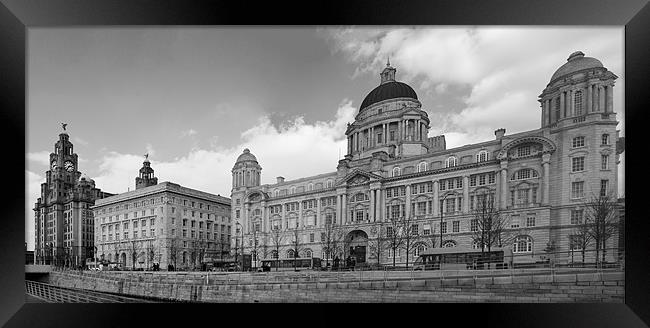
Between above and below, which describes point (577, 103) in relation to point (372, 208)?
above

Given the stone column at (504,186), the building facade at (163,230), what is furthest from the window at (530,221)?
the building facade at (163,230)

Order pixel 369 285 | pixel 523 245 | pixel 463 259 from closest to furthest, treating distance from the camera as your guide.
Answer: pixel 369 285 → pixel 523 245 → pixel 463 259

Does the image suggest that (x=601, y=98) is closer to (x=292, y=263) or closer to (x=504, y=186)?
(x=504, y=186)

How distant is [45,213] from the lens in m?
13.3

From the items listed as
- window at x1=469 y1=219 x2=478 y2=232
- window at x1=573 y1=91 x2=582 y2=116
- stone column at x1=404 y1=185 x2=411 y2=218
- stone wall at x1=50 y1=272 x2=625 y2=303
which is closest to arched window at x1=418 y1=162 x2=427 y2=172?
stone column at x1=404 y1=185 x2=411 y2=218

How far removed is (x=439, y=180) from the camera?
12914 mm

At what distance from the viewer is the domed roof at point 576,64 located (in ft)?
32.5

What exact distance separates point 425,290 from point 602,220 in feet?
19.7

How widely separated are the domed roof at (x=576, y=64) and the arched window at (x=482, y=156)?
301cm

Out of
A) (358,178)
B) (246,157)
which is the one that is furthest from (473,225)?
(246,157)

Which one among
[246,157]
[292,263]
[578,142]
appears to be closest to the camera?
[578,142]

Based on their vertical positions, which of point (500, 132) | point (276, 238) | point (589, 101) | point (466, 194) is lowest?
point (276, 238)

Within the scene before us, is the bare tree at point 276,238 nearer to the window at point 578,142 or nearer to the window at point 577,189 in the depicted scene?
the window at point 577,189
